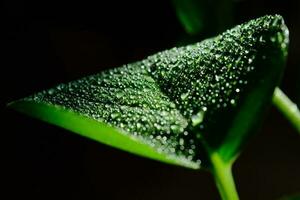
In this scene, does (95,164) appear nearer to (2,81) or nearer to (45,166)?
(45,166)

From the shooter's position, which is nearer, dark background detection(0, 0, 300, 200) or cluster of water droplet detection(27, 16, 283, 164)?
cluster of water droplet detection(27, 16, 283, 164)

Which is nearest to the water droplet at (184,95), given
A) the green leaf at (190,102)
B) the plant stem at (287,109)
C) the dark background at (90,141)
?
the green leaf at (190,102)

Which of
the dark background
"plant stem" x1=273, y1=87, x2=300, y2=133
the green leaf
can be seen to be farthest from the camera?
the dark background

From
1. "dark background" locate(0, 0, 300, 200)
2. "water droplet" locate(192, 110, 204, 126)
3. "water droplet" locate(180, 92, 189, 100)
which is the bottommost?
"dark background" locate(0, 0, 300, 200)

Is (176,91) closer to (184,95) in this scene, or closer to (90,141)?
(184,95)

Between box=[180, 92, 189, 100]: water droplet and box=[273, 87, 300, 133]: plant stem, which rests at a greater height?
box=[180, 92, 189, 100]: water droplet

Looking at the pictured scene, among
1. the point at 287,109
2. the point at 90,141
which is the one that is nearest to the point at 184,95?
the point at 287,109

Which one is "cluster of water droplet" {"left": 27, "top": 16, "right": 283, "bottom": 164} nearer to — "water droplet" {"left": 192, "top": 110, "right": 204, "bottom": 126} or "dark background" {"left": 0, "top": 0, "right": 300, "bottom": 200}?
"water droplet" {"left": 192, "top": 110, "right": 204, "bottom": 126}

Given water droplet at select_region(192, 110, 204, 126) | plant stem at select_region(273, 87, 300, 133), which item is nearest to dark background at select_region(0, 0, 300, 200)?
plant stem at select_region(273, 87, 300, 133)
